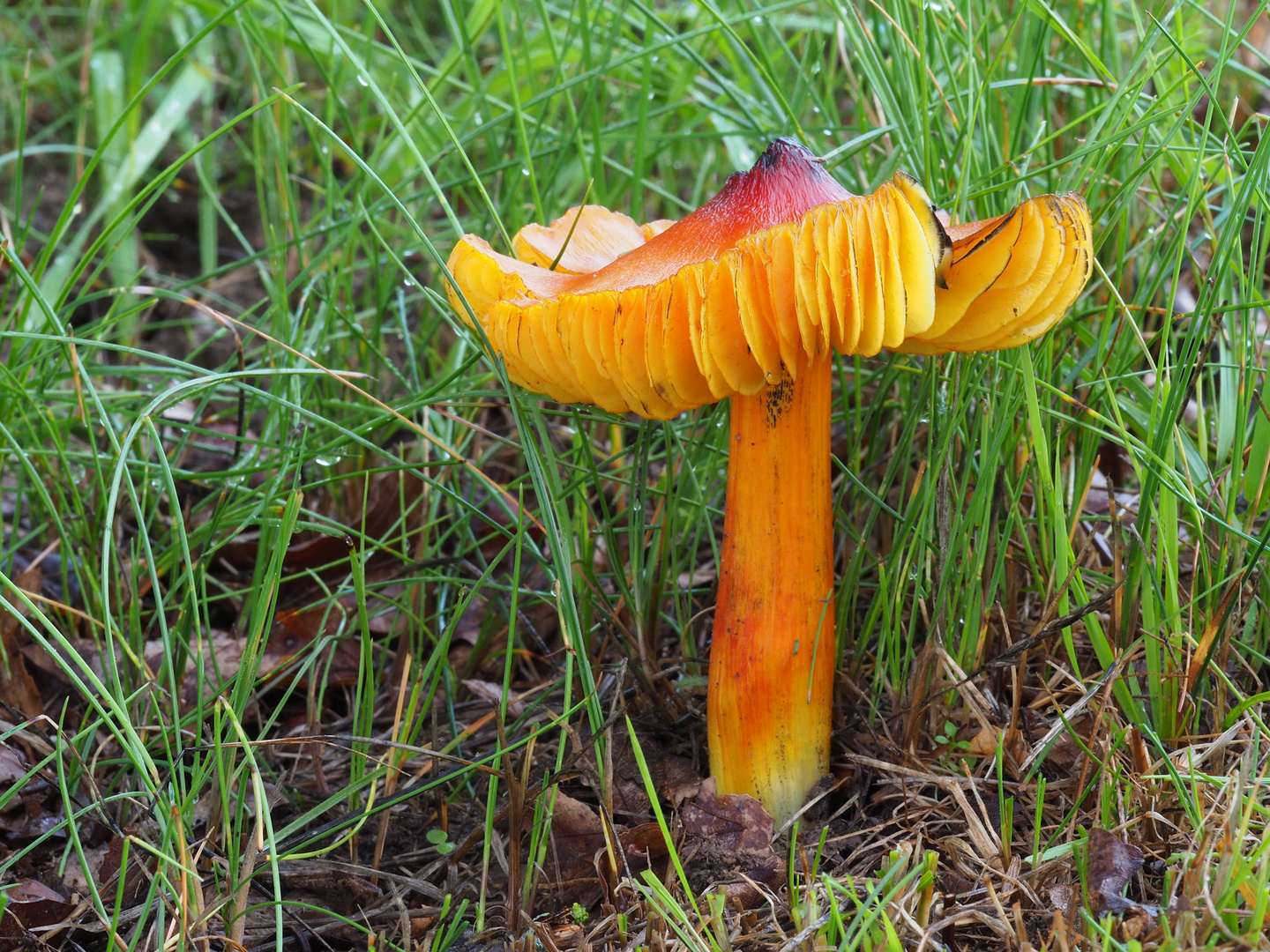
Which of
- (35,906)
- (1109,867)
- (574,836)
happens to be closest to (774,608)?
(574,836)

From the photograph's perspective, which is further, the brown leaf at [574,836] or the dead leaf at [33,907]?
the brown leaf at [574,836]

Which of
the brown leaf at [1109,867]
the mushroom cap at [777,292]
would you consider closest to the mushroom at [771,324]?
the mushroom cap at [777,292]

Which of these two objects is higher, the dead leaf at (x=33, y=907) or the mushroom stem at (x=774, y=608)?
the mushroom stem at (x=774, y=608)

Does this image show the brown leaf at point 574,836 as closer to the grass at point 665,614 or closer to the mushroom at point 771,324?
the grass at point 665,614

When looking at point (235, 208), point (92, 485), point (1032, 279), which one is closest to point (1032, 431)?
point (1032, 279)

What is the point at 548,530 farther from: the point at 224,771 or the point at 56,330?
the point at 56,330

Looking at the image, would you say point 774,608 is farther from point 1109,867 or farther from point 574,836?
point 1109,867
